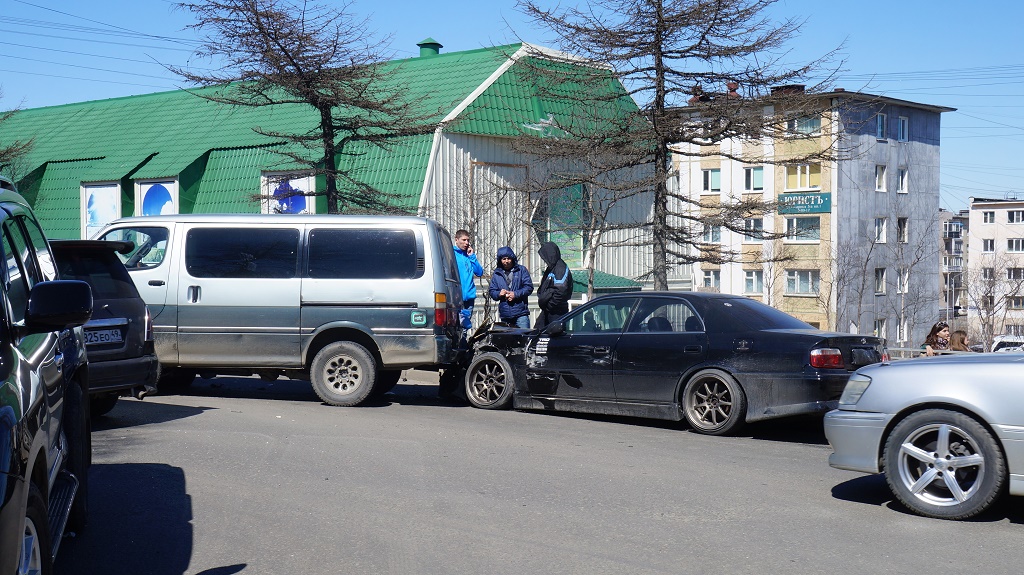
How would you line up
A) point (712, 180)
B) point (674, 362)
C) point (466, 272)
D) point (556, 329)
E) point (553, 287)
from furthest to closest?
point (712, 180)
point (466, 272)
point (553, 287)
point (556, 329)
point (674, 362)

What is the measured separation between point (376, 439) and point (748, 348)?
3623mm

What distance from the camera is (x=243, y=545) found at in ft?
18.7

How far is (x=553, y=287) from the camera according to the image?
544 inches

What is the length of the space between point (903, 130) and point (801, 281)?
39.7ft

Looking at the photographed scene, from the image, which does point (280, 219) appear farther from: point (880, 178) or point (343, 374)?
point (880, 178)

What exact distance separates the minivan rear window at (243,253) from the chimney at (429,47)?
61.6ft

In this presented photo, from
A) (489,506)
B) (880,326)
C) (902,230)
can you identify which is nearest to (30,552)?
(489,506)

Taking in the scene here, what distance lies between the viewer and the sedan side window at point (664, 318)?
1042 cm

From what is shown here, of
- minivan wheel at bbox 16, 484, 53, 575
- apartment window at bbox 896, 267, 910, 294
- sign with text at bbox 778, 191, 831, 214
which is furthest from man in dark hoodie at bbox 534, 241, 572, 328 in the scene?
apartment window at bbox 896, 267, 910, 294

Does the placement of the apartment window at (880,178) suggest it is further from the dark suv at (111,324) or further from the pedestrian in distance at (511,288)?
the dark suv at (111,324)

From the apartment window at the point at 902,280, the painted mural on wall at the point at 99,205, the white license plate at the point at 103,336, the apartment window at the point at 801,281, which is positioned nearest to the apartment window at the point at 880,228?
the apartment window at the point at 902,280

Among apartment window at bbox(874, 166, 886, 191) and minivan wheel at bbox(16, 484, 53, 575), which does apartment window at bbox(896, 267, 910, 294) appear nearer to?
apartment window at bbox(874, 166, 886, 191)

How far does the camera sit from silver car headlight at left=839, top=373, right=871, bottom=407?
7.02 metres

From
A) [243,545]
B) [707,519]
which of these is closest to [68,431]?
[243,545]
